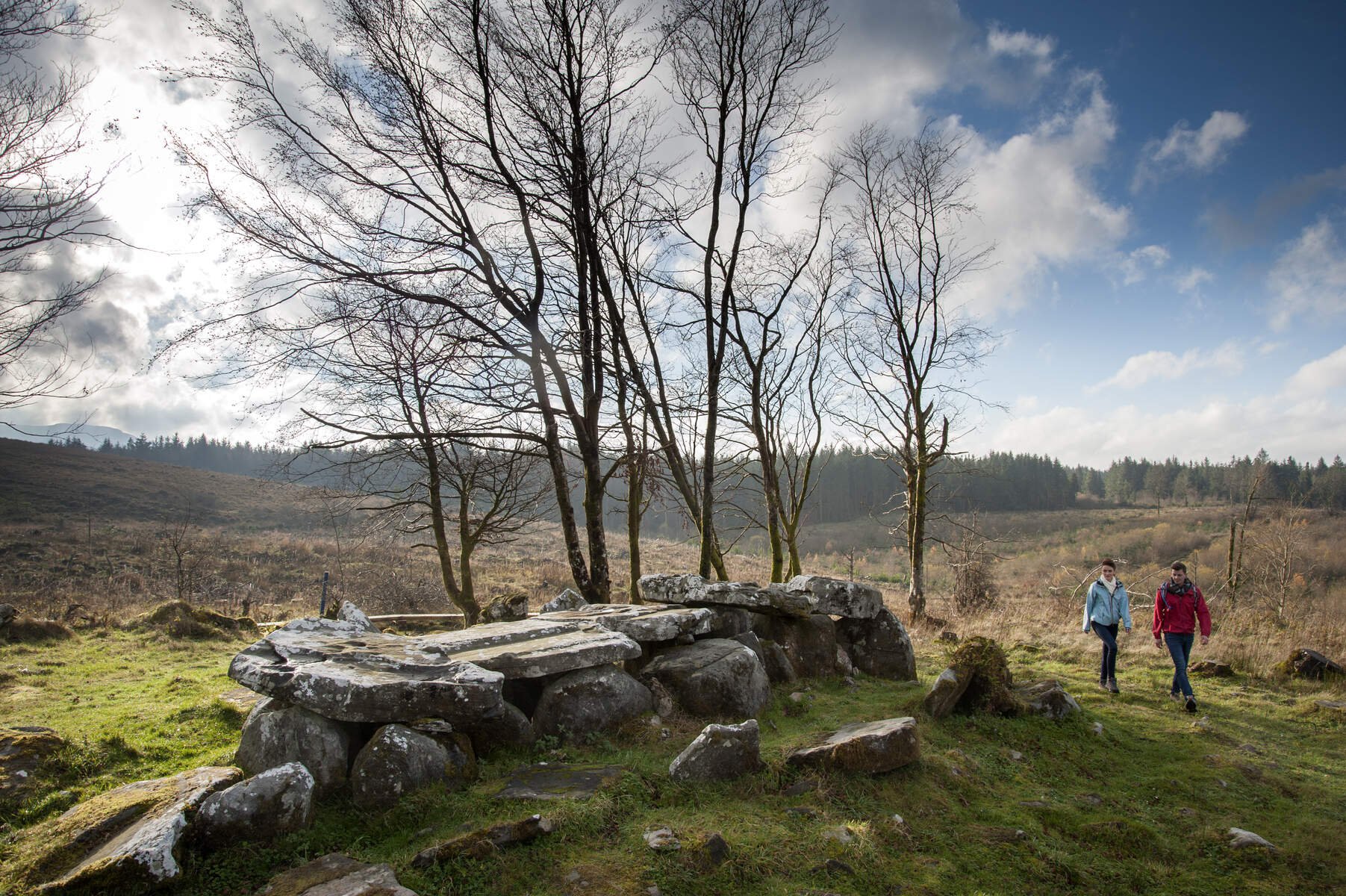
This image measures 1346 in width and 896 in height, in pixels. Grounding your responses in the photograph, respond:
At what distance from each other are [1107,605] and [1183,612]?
2.95ft

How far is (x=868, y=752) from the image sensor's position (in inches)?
219

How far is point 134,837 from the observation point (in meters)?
3.95

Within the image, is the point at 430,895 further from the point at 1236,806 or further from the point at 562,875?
the point at 1236,806

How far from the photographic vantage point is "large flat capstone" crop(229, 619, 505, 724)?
5.27 metres

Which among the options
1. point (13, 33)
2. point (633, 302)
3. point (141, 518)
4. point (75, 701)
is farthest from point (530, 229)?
point (141, 518)

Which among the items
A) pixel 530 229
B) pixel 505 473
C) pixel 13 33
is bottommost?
pixel 505 473

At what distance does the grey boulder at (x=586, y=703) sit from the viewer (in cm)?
642

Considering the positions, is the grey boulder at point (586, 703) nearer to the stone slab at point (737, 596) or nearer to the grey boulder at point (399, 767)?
the grey boulder at point (399, 767)

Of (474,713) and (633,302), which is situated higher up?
(633,302)

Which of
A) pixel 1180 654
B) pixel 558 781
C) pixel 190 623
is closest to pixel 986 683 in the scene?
pixel 1180 654

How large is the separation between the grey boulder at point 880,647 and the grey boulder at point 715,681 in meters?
2.78

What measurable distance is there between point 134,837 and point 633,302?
1256cm

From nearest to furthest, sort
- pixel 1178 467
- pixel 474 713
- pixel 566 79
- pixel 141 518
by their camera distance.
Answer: pixel 474 713, pixel 566 79, pixel 141 518, pixel 1178 467

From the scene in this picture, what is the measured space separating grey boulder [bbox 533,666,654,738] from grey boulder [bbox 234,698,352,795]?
183 cm
